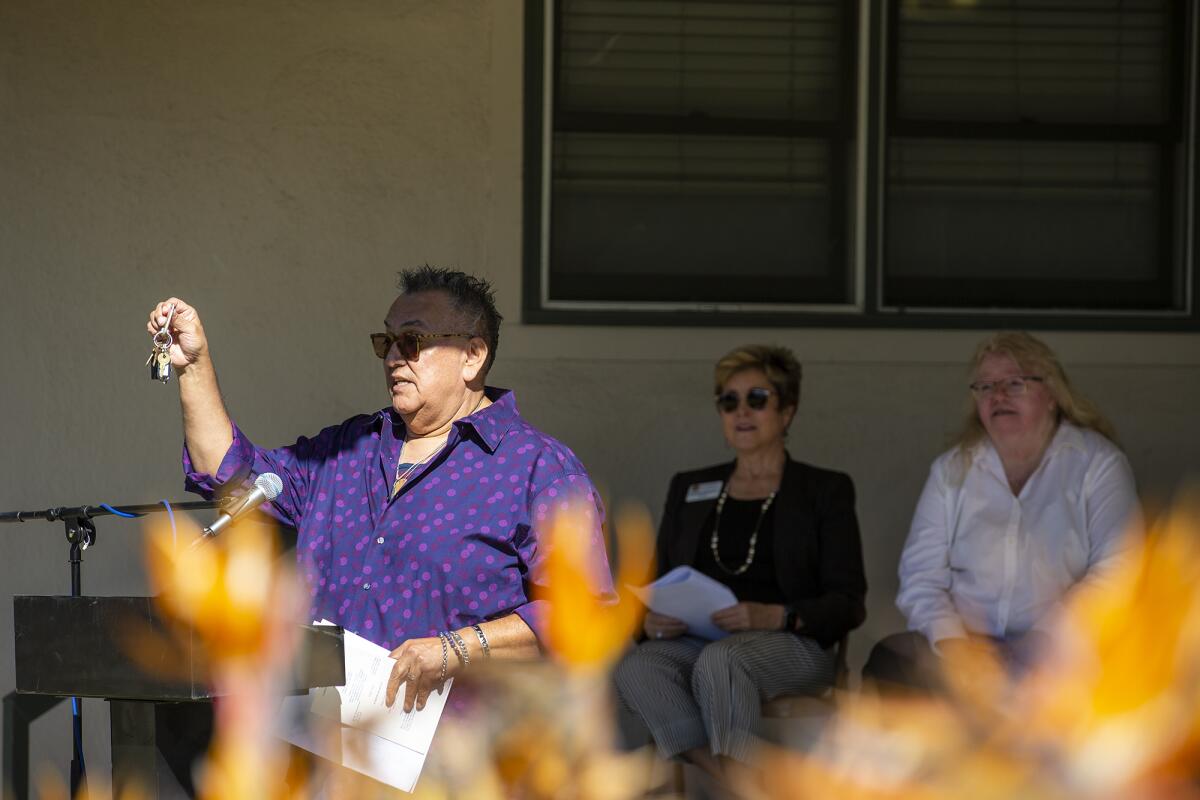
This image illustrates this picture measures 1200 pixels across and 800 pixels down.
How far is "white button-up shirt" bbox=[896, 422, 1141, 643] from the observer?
176 inches

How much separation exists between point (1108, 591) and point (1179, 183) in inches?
76.0

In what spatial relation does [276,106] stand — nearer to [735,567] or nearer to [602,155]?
[602,155]

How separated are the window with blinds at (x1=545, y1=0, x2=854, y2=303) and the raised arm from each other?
6.91 ft

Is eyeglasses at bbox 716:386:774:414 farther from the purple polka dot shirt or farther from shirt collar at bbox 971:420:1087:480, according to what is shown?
the purple polka dot shirt

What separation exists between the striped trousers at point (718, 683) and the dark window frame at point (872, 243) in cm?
127

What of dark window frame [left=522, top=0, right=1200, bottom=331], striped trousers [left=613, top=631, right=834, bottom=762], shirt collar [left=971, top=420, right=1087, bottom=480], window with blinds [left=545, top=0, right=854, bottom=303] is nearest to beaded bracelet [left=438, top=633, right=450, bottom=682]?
striped trousers [left=613, top=631, right=834, bottom=762]

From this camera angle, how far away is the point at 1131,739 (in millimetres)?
3400

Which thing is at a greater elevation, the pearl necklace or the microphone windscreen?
the microphone windscreen

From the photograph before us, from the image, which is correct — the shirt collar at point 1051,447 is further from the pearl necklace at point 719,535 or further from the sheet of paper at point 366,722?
the sheet of paper at point 366,722

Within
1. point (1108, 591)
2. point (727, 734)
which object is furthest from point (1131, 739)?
point (727, 734)

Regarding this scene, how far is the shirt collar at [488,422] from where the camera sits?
3.46 meters

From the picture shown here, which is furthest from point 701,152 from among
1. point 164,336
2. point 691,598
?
point 164,336

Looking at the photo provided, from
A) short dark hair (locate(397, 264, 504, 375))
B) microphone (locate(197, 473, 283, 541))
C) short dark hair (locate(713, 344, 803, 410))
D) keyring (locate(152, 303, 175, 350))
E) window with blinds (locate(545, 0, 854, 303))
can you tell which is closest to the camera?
microphone (locate(197, 473, 283, 541))

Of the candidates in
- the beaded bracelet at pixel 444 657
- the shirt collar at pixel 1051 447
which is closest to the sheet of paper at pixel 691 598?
the shirt collar at pixel 1051 447
